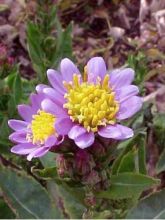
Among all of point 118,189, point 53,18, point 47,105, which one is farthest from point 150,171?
point 47,105

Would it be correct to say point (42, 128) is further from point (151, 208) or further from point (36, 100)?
point (151, 208)

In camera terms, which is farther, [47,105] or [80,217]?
[80,217]

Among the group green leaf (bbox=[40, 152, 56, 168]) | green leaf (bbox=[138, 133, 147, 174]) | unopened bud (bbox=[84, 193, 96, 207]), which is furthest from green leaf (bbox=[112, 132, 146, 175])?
green leaf (bbox=[40, 152, 56, 168])

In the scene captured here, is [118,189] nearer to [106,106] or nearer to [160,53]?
[106,106]

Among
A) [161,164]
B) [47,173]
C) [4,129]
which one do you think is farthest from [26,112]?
[161,164]

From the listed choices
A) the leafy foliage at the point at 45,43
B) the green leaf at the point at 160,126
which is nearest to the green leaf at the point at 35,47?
the leafy foliage at the point at 45,43

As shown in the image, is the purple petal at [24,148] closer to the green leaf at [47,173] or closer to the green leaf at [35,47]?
the green leaf at [47,173]
